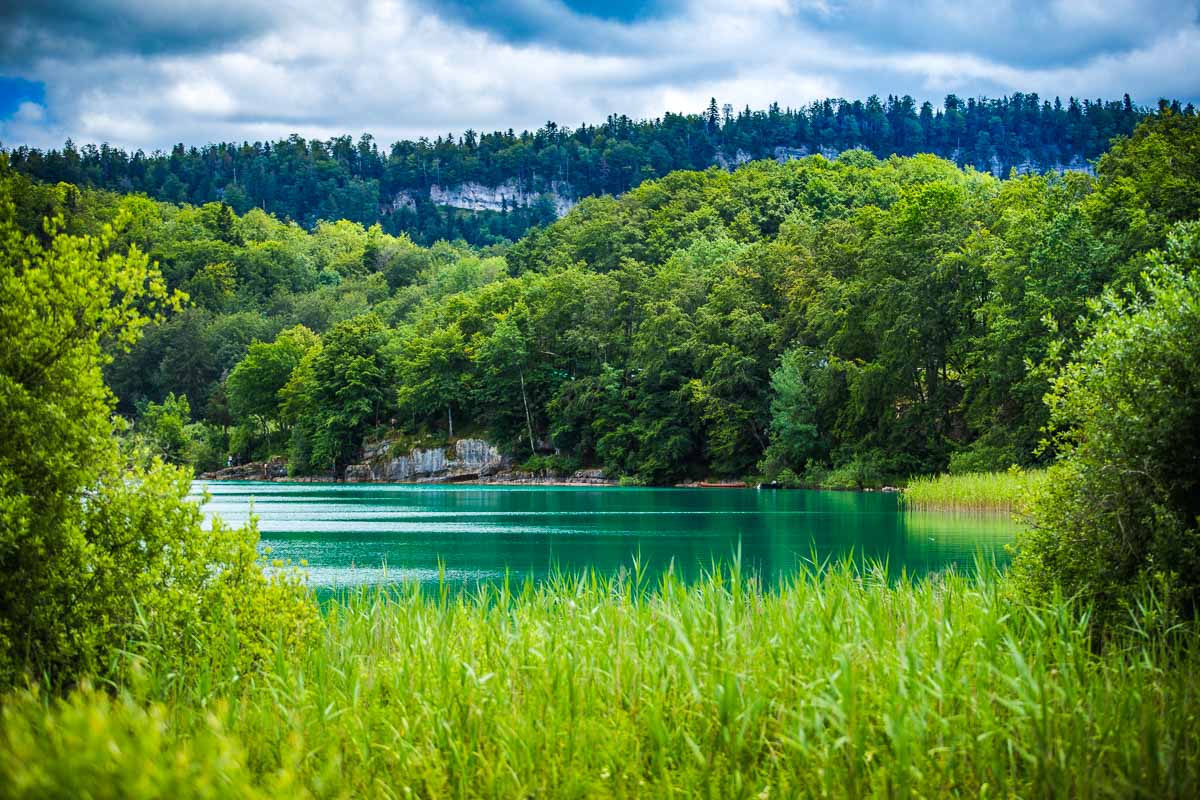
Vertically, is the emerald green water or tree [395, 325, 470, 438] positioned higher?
tree [395, 325, 470, 438]

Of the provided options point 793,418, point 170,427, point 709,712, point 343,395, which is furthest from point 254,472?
point 709,712

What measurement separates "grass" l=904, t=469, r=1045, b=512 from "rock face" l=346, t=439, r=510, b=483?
44.5 meters

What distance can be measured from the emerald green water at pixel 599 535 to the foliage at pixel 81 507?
4.04 meters

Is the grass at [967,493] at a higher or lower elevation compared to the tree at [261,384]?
lower

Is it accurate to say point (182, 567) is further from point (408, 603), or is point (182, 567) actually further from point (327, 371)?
point (327, 371)

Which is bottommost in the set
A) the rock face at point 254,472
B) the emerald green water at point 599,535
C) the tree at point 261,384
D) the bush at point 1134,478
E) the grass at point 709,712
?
the rock face at point 254,472

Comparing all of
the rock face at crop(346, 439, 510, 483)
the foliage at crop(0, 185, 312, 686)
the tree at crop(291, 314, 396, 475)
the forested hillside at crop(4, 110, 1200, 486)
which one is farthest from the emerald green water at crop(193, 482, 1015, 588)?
the tree at crop(291, 314, 396, 475)

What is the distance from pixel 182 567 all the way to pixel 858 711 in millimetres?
4796

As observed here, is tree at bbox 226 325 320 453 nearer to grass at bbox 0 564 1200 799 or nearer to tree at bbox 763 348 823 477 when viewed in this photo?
tree at bbox 763 348 823 477

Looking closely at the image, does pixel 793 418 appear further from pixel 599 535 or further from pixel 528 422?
pixel 599 535

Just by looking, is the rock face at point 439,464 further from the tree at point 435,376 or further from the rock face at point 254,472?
the rock face at point 254,472

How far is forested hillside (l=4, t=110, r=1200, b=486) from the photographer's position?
1610 inches

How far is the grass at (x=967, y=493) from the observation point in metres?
32.9

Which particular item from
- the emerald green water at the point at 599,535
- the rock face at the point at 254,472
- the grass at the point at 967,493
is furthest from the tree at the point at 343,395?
the grass at the point at 967,493
